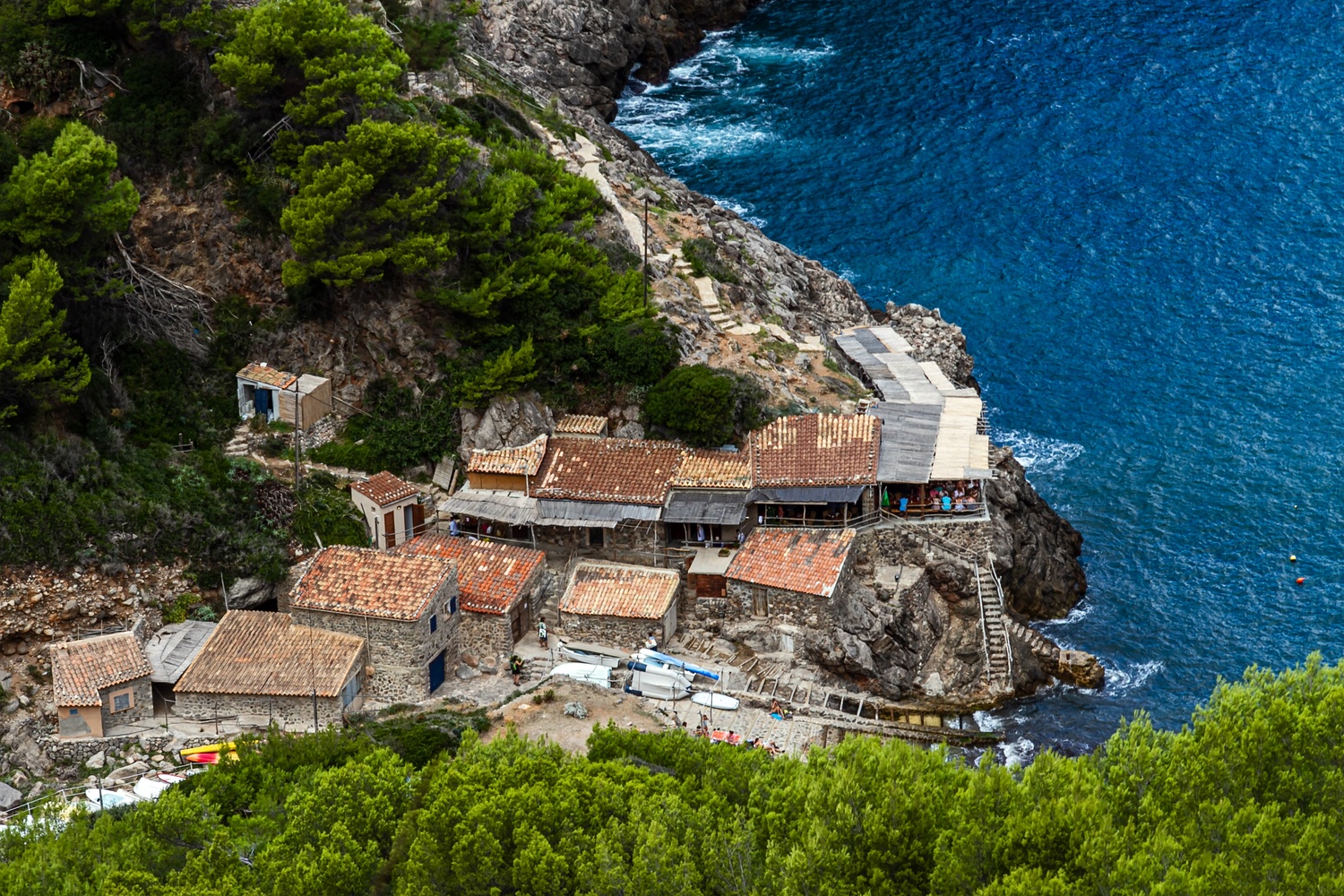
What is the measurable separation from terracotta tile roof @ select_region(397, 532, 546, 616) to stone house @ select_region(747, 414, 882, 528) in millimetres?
10958

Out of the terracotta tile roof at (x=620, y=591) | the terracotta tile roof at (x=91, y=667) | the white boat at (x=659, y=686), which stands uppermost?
the terracotta tile roof at (x=620, y=591)

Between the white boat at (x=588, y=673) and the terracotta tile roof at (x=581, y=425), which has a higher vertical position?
the terracotta tile roof at (x=581, y=425)

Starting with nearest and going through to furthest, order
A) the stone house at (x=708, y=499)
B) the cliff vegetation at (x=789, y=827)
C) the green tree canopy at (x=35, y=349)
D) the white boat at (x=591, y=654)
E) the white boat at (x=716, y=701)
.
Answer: the cliff vegetation at (x=789, y=827)
the green tree canopy at (x=35, y=349)
the white boat at (x=716, y=701)
the white boat at (x=591, y=654)
the stone house at (x=708, y=499)

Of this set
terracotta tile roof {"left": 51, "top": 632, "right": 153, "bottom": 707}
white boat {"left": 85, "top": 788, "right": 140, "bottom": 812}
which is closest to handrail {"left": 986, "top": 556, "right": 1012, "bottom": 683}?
terracotta tile roof {"left": 51, "top": 632, "right": 153, "bottom": 707}

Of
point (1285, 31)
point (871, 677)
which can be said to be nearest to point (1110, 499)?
point (871, 677)

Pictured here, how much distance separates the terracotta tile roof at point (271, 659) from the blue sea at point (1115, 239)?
2947 centimetres

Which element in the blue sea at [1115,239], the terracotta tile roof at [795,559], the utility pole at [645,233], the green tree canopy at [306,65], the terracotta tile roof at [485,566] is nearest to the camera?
the terracotta tile roof at [485,566]

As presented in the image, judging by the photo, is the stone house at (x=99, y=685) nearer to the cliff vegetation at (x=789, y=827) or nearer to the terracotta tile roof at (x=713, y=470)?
the cliff vegetation at (x=789, y=827)

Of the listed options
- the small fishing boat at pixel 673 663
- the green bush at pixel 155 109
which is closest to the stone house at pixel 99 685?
the small fishing boat at pixel 673 663

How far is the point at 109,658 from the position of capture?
67688mm

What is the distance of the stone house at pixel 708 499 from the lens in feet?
249

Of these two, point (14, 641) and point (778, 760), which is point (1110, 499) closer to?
point (778, 760)

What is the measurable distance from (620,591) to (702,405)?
9.81 metres

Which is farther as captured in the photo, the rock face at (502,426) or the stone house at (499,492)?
the rock face at (502,426)
